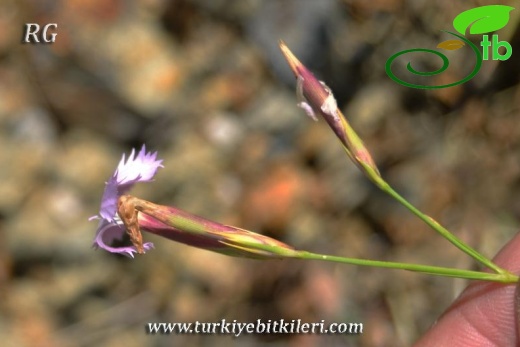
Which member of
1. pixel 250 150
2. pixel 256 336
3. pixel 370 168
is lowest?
pixel 370 168

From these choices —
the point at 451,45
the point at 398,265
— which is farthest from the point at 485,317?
A: the point at 451,45

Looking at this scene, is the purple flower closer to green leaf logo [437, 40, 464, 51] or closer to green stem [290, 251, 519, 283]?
green stem [290, 251, 519, 283]

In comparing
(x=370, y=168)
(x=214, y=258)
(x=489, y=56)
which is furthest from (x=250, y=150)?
(x=370, y=168)

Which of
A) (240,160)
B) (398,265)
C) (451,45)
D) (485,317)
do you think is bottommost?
(398,265)

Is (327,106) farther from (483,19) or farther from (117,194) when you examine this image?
(483,19)

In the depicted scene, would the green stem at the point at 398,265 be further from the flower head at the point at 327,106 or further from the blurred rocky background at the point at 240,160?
the blurred rocky background at the point at 240,160

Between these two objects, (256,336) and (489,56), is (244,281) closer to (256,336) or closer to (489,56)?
(256,336)

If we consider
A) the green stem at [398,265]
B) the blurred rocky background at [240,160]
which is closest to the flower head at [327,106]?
the green stem at [398,265]
